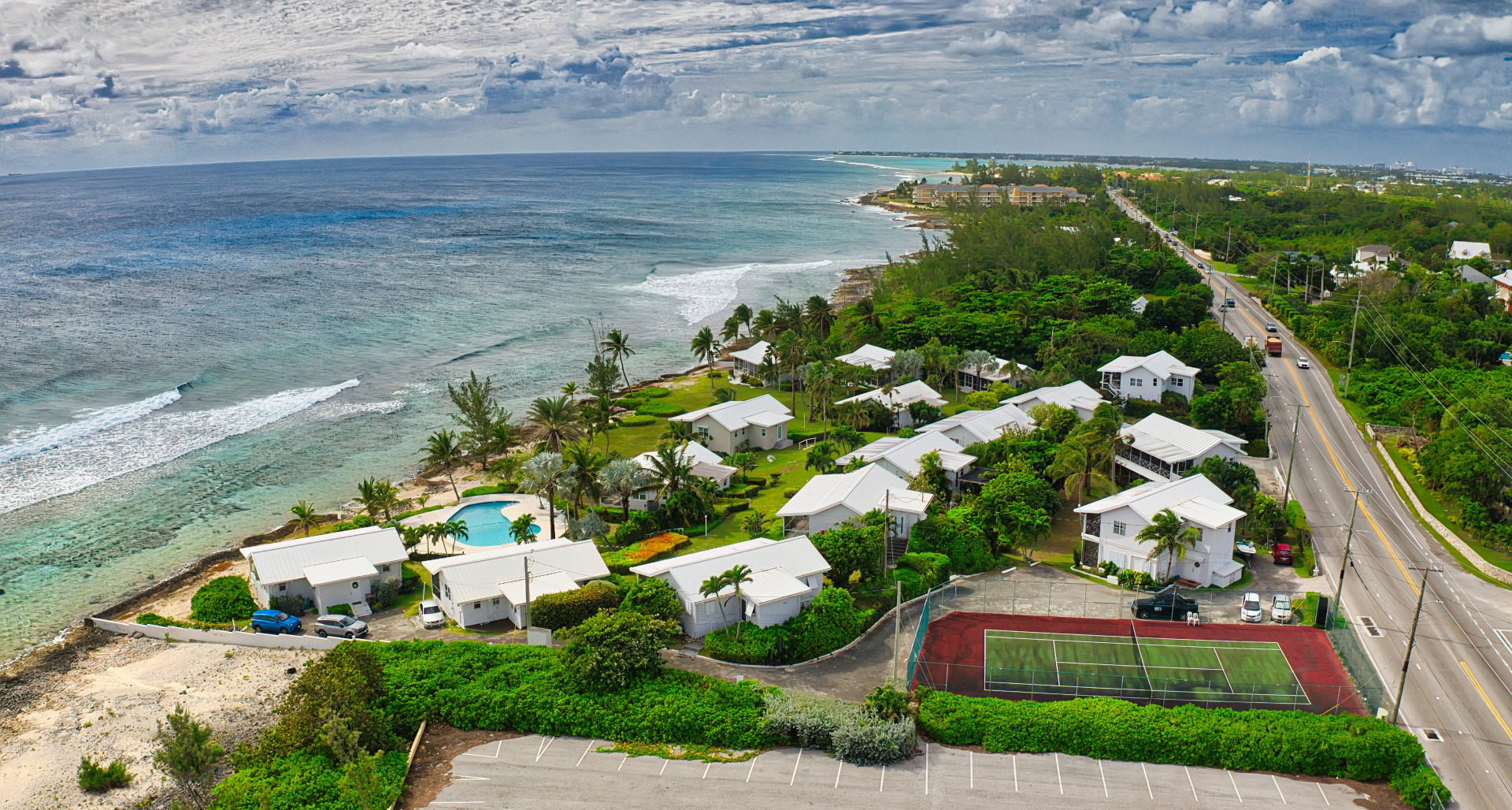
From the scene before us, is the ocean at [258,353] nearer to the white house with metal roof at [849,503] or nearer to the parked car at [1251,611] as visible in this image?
the white house with metal roof at [849,503]

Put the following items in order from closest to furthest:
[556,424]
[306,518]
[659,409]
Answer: [306,518] < [556,424] < [659,409]

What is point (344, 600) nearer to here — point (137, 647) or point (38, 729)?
point (137, 647)

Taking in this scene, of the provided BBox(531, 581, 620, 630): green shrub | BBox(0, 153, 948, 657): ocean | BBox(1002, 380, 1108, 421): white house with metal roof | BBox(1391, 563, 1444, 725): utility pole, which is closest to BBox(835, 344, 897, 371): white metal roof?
BBox(1002, 380, 1108, 421): white house with metal roof

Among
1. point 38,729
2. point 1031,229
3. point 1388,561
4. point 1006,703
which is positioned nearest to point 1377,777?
point 1006,703

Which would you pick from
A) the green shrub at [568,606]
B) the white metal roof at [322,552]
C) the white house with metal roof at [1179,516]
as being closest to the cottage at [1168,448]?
the white house with metal roof at [1179,516]

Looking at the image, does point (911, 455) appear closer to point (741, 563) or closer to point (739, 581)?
→ point (741, 563)

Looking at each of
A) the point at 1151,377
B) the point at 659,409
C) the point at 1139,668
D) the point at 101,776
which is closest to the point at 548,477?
the point at 101,776

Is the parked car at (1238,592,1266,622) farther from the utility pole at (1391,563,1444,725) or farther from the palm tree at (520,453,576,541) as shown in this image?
Result: the palm tree at (520,453,576,541)
